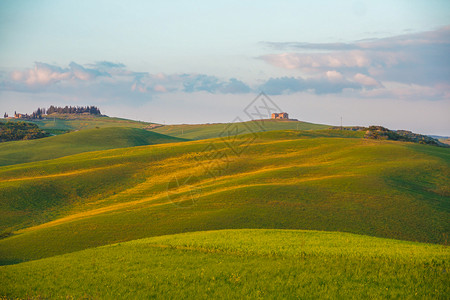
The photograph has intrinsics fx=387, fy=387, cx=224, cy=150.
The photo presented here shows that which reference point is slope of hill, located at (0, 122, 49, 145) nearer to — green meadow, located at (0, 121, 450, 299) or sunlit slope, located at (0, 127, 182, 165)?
sunlit slope, located at (0, 127, 182, 165)

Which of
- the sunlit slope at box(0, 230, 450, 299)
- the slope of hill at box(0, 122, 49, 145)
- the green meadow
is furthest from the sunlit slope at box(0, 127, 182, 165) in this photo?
the sunlit slope at box(0, 230, 450, 299)

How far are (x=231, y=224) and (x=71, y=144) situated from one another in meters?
92.0

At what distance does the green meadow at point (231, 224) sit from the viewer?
16656 mm

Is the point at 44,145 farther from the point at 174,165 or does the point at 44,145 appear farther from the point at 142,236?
the point at 142,236

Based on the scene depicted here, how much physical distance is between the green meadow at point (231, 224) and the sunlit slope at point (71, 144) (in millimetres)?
18142

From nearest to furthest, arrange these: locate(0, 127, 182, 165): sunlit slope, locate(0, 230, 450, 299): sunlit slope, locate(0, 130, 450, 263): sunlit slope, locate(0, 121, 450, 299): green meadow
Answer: locate(0, 230, 450, 299): sunlit slope < locate(0, 121, 450, 299): green meadow < locate(0, 130, 450, 263): sunlit slope < locate(0, 127, 182, 165): sunlit slope

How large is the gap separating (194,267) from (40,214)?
1415 inches

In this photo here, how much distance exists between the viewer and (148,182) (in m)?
61.7

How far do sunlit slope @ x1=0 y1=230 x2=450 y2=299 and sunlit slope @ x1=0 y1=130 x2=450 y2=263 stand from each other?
9.90 metres

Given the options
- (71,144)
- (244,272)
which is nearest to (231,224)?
(244,272)

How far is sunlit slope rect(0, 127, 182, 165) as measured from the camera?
94.2 m

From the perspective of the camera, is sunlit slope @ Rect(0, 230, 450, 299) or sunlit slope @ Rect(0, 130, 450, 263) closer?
sunlit slope @ Rect(0, 230, 450, 299)

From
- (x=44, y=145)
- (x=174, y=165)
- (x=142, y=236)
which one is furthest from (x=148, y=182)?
(x=44, y=145)

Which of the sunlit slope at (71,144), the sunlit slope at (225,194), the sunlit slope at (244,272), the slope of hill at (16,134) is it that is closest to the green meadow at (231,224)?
the sunlit slope at (244,272)
